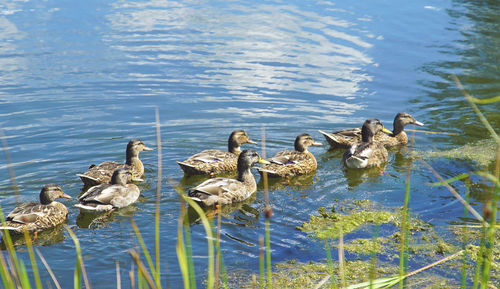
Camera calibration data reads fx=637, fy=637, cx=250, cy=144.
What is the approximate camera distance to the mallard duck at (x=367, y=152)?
8.92 metres

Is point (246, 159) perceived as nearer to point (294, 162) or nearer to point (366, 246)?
point (294, 162)

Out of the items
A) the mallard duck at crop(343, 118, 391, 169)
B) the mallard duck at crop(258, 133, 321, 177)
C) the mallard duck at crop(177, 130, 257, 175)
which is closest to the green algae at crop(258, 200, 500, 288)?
the mallard duck at crop(258, 133, 321, 177)

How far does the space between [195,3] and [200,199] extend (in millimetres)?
12335

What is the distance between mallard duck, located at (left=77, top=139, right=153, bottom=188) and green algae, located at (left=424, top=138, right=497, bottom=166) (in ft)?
13.5

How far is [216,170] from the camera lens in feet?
28.7

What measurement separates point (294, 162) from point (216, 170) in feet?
3.53

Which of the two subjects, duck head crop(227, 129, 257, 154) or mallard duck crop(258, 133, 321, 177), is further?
duck head crop(227, 129, 257, 154)

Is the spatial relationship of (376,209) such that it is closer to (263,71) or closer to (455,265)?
(455,265)

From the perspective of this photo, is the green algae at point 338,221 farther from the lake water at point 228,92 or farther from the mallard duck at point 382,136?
the mallard duck at point 382,136

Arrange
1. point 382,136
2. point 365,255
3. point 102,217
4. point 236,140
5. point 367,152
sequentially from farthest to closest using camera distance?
point 382,136 → point 236,140 → point 367,152 → point 102,217 → point 365,255

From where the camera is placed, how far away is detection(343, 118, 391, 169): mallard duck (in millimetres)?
8922

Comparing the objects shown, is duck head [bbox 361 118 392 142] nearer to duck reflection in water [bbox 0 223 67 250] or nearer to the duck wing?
duck reflection in water [bbox 0 223 67 250]

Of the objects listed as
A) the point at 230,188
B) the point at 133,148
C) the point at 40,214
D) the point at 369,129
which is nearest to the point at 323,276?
the point at 230,188

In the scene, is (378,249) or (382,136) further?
(382,136)
